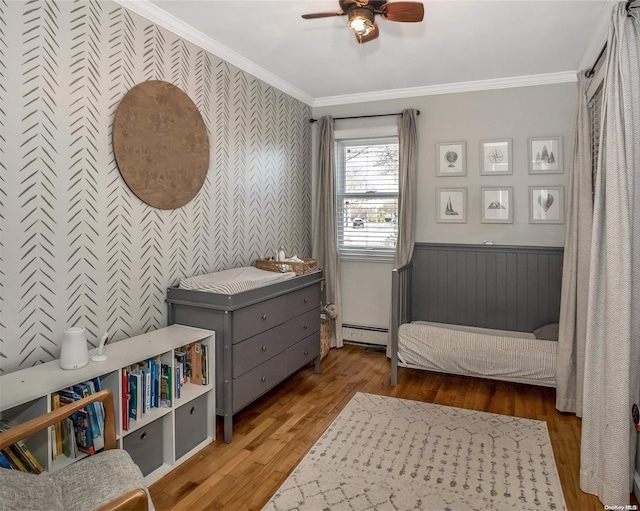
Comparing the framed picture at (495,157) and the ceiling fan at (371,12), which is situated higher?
the ceiling fan at (371,12)

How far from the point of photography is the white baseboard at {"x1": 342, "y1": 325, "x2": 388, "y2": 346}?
4.45 m

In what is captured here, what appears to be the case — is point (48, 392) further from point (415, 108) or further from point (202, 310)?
point (415, 108)

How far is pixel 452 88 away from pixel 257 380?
304 centimetres

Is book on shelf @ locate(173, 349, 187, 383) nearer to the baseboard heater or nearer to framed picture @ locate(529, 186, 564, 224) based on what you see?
the baseboard heater

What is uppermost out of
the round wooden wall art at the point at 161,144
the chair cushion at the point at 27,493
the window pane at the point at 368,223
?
the round wooden wall art at the point at 161,144

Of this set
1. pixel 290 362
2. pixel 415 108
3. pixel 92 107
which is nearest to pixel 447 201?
pixel 415 108

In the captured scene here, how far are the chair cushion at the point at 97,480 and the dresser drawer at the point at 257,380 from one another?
1.07 m

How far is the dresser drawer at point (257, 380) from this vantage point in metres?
2.62

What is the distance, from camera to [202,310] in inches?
103

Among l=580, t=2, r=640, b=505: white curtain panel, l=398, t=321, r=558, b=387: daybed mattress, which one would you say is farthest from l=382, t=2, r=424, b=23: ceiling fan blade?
l=398, t=321, r=558, b=387: daybed mattress

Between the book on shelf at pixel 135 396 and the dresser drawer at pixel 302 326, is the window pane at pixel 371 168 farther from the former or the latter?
the book on shelf at pixel 135 396

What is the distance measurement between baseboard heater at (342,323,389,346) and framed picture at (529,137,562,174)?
202 cm

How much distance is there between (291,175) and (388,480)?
2795 mm

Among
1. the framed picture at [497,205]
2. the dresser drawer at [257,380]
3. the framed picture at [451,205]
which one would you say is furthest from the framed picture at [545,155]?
the dresser drawer at [257,380]
